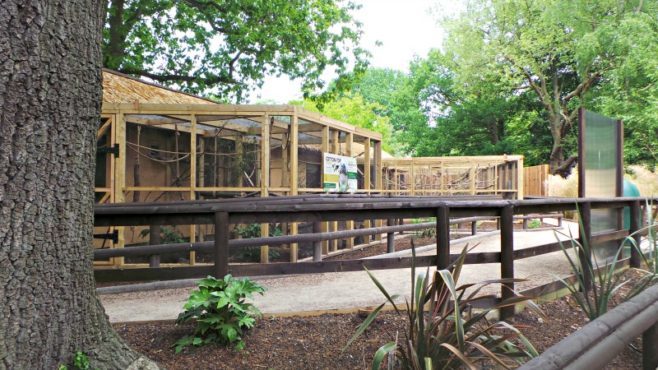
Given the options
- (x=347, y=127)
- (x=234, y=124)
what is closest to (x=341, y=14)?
Result: (x=347, y=127)

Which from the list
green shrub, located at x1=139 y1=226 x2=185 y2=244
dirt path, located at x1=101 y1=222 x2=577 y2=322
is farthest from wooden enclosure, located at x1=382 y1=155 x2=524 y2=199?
dirt path, located at x1=101 y1=222 x2=577 y2=322

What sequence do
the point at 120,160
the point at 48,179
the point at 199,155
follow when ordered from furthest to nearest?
the point at 199,155, the point at 120,160, the point at 48,179

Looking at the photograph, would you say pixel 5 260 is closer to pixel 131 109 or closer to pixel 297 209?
pixel 297 209

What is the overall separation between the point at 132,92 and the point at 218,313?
8.03 meters

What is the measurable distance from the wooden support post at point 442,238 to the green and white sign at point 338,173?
17.4 ft

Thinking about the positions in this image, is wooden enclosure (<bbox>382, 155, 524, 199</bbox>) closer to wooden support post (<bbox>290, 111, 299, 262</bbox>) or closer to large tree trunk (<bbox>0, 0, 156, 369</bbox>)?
wooden support post (<bbox>290, 111, 299, 262</bbox>)

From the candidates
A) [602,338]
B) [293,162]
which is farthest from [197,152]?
[602,338]

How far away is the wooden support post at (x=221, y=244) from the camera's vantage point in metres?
3.62

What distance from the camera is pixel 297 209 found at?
3.80 meters

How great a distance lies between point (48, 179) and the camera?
221cm

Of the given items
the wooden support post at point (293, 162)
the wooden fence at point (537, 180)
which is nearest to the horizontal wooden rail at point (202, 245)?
the wooden support post at point (293, 162)

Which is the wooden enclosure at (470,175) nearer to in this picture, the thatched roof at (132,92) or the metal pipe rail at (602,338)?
the thatched roof at (132,92)

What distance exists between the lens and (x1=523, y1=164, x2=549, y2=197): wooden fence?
925 inches

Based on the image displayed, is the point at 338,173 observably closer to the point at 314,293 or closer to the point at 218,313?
the point at 314,293
